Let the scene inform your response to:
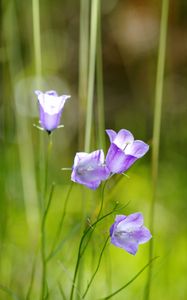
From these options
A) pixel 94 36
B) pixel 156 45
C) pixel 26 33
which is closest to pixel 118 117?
pixel 156 45

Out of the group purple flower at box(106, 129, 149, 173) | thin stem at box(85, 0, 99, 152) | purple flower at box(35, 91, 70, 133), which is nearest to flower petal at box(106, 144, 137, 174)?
purple flower at box(106, 129, 149, 173)

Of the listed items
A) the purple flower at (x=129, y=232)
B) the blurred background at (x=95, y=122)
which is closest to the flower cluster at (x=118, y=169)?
the purple flower at (x=129, y=232)

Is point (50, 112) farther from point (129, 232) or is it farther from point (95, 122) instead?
point (95, 122)

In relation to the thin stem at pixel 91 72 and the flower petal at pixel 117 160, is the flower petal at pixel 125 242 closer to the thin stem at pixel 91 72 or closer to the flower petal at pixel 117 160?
the flower petal at pixel 117 160

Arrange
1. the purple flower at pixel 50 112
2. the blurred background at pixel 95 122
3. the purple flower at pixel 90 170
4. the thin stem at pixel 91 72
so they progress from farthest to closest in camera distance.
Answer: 1. the blurred background at pixel 95 122
2. the thin stem at pixel 91 72
3. the purple flower at pixel 50 112
4. the purple flower at pixel 90 170

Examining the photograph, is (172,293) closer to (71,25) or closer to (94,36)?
(94,36)

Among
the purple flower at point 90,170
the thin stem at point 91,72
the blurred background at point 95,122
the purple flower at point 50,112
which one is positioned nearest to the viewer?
the purple flower at point 90,170
